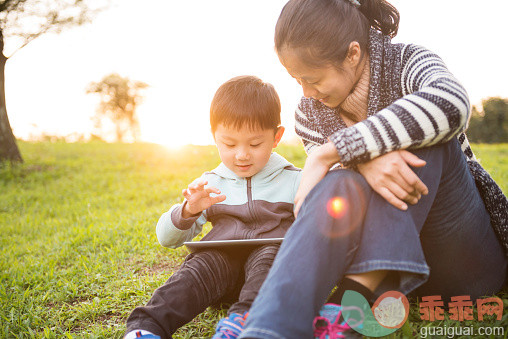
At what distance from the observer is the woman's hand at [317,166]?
4.98 ft

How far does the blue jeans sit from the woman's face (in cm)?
60

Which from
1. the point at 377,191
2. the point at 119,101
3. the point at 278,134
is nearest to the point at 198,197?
the point at 278,134

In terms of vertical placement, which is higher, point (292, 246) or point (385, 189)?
point (385, 189)

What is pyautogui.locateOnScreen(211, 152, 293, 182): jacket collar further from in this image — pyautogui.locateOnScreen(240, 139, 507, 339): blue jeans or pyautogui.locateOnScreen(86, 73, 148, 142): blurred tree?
pyautogui.locateOnScreen(86, 73, 148, 142): blurred tree

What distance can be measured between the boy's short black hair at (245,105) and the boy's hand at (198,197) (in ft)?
1.35

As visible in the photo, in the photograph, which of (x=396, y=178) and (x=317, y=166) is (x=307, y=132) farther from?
(x=396, y=178)

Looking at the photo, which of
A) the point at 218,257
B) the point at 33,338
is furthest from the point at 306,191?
the point at 33,338

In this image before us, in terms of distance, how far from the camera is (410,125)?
4.65 ft

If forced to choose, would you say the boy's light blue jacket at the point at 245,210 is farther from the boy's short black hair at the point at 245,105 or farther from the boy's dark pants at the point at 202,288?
the boy's short black hair at the point at 245,105

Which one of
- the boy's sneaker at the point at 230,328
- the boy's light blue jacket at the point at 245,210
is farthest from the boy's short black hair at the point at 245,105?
the boy's sneaker at the point at 230,328

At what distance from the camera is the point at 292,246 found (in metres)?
1.32

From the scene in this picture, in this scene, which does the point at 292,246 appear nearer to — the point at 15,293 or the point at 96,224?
the point at 15,293

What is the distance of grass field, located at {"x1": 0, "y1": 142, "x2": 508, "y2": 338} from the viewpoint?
2.16 metres

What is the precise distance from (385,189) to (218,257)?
3.16ft
